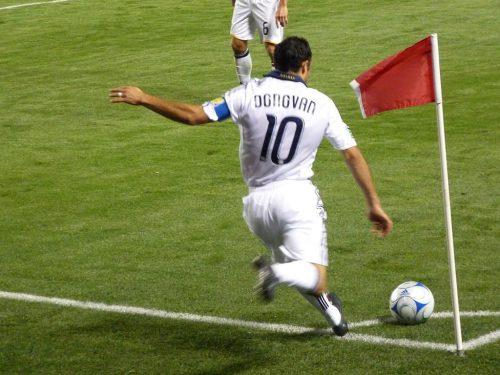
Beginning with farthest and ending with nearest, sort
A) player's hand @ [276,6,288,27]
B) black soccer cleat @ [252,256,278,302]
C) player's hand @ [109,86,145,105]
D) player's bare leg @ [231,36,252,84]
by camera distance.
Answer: player's bare leg @ [231,36,252,84] < player's hand @ [276,6,288,27] < black soccer cleat @ [252,256,278,302] < player's hand @ [109,86,145,105]

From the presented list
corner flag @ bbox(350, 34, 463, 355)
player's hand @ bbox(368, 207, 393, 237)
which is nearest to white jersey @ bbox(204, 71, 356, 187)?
corner flag @ bbox(350, 34, 463, 355)

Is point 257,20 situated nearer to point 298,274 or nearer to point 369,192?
point 369,192

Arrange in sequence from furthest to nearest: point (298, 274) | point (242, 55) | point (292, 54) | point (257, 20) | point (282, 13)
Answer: point (242, 55)
point (257, 20)
point (282, 13)
point (292, 54)
point (298, 274)

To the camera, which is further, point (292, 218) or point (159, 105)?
point (292, 218)

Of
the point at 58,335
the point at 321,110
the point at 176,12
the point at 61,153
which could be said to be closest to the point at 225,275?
the point at 58,335

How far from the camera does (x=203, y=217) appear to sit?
11.4m

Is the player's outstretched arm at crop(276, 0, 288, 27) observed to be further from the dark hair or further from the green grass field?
the dark hair

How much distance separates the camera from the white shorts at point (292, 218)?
7.50 m

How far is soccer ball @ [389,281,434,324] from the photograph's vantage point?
8.14m

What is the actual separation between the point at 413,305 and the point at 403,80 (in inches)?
64.9

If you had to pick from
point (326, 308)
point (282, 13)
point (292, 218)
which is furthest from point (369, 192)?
point (282, 13)

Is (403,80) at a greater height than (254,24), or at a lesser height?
greater

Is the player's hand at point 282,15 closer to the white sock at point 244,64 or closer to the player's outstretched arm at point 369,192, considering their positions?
the white sock at point 244,64

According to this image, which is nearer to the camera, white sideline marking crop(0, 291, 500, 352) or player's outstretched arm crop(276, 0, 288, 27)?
white sideline marking crop(0, 291, 500, 352)
